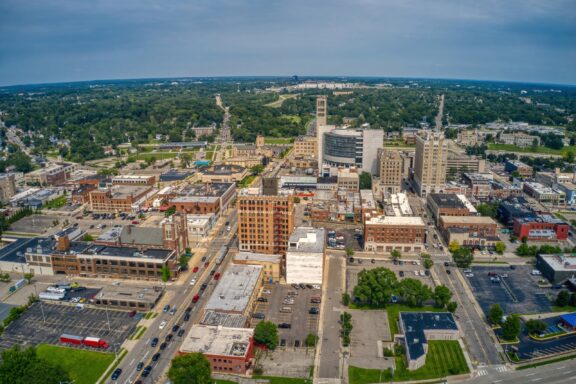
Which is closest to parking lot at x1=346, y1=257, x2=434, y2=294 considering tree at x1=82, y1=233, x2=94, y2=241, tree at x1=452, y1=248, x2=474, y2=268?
tree at x1=452, y1=248, x2=474, y2=268

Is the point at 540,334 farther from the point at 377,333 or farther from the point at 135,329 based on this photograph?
the point at 135,329

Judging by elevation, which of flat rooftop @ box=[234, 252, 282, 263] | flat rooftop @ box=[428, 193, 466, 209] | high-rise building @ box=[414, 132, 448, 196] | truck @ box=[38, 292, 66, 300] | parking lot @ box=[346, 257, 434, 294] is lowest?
parking lot @ box=[346, 257, 434, 294]

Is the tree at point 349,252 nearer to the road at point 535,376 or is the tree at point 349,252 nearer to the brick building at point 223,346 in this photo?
the brick building at point 223,346

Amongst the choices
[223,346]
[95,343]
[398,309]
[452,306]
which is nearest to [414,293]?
[398,309]

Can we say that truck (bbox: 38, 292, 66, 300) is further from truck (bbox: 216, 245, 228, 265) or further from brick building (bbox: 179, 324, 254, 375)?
truck (bbox: 216, 245, 228, 265)

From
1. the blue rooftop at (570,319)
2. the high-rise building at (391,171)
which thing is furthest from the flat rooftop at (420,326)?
the high-rise building at (391,171)

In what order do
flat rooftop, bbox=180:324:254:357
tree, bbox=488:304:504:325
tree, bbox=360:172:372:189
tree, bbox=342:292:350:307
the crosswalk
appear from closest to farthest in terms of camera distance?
the crosswalk < flat rooftop, bbox=180:324:254:357 < tree, bbox=488:304:504:325 < tree, bbox=342:292:350:307 < tree, bbox=360:172:372:189
